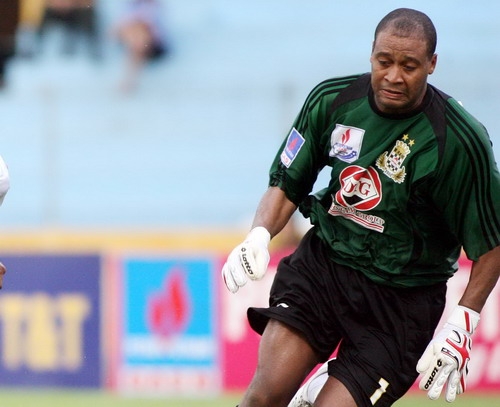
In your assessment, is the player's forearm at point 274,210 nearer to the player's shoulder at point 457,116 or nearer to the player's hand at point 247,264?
the player's hand at point 247,264

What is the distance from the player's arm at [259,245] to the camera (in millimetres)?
5234

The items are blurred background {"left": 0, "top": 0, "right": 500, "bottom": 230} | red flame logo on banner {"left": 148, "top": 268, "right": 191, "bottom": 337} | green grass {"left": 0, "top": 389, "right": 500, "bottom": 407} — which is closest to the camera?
green grass {"left": 0, "top": 389, "right": 500, "bottom": 407}

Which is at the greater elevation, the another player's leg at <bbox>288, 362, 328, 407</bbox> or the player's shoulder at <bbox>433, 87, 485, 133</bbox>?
the player's shoulder at <bbox>433, 87, 485, 133</bbox>

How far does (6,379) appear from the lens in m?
10.4

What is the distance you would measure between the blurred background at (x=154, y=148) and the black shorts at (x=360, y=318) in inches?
180

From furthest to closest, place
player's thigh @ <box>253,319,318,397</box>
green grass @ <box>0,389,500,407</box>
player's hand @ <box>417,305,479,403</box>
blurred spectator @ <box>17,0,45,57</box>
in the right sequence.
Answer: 1. blurred spectator @ <box>17,0,45,57</box>
2. green grass @ <box>0,389,500,407</box>
3. player's thigh @ <box>253,319,318,397</box>
4. player's hand @ <box>417,305,479,403</box>

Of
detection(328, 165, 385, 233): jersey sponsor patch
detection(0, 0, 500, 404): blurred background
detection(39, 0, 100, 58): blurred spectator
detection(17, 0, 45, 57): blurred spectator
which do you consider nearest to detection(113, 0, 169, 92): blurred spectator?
detection(0, 0, 500, 404): blurred background

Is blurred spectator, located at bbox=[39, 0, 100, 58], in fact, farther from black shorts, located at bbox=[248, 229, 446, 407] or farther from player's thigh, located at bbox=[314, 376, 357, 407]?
player's thigh, located at bbox=[314, 376, 357, 407]

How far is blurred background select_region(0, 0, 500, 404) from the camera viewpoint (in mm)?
10289

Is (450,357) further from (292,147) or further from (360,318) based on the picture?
(292,147)

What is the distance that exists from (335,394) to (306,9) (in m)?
→ 8.83

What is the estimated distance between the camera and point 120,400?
991cm

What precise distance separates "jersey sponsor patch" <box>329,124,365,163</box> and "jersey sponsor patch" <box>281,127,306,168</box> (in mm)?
161

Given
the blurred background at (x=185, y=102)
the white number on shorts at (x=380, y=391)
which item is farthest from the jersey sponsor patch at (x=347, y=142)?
the blurred background at (x=185, y=102)
